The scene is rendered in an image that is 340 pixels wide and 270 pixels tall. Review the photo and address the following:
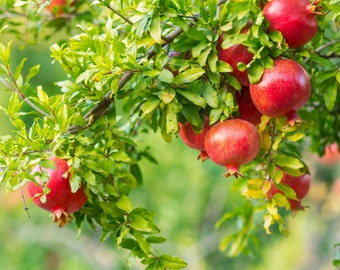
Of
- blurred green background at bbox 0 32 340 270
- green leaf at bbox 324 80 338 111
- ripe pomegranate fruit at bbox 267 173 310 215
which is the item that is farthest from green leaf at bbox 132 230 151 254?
blurred green background at bbox 0 32 340 270

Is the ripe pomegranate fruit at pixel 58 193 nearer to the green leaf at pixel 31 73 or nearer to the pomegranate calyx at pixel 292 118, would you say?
the green leaf at pixel 31 73

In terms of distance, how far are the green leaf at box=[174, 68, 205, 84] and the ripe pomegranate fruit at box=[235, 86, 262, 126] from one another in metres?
0.11

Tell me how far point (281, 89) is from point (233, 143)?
0.34ft

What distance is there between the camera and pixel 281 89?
2.93ft

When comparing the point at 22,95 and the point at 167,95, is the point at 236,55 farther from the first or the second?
the point at 22,95

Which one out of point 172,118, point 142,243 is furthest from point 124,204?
point 172,118

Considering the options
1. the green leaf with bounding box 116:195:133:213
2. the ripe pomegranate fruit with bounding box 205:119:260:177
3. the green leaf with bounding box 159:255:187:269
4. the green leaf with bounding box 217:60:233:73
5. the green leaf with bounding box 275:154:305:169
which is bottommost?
the green leaf with bounding box 159:255:187:269

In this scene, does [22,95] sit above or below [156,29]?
below

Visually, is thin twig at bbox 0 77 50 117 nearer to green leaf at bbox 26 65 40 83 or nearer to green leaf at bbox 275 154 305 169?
green leaf at bbox 26 65 40 83

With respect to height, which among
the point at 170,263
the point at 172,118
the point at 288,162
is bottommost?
the point at 170,263

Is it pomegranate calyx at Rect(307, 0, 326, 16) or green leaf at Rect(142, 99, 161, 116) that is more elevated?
pomegranate calyx at Rect(307, 0, 326, 16)

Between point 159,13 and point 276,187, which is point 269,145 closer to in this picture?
point 276,187

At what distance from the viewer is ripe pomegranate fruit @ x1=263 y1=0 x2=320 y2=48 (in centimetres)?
91

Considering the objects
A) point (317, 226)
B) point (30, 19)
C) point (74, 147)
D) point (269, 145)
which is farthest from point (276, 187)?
point (317, 226)
